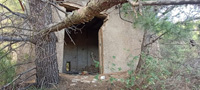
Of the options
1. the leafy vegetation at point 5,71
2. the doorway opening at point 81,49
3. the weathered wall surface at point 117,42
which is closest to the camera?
the leafy vegetation at point 5,71

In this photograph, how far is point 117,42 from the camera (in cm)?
450

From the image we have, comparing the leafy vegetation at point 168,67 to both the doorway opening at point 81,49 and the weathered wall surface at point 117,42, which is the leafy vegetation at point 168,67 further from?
the doorway opening at point 81,49

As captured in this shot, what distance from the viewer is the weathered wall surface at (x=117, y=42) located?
4.30m

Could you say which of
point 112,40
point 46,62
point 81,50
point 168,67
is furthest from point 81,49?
point 168,67

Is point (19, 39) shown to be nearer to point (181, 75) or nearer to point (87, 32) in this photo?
point (181, 75)

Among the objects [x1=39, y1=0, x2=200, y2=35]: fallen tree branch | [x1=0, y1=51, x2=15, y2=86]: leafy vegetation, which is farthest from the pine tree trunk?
[x1=39, y1=0, x2=200, y2=35]: fallen tree branch

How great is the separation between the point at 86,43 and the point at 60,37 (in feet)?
14.6

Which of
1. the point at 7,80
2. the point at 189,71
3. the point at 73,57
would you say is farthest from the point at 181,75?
the point at 73,57

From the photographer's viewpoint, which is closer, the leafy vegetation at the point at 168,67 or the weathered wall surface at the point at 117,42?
the leafy vegetation at the point at 168,67

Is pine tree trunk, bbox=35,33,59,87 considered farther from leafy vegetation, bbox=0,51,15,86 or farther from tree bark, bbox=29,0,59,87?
leafy vegetation, bbox=0,51,15,86

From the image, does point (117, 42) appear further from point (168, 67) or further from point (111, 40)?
point (168, 67)

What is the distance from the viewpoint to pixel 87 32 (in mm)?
8477

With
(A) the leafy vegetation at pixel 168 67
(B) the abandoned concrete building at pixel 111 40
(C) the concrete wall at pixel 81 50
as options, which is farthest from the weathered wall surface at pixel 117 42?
(C) the concrete wall at pixel 81 50

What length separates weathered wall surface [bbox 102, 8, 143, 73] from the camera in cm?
430
